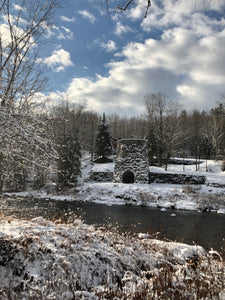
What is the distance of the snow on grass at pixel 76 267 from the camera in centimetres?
243

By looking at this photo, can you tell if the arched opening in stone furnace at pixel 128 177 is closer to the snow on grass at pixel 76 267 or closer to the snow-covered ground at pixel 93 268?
the snow-covered ground at pixel 93 268

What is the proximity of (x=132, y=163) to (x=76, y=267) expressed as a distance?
19.6 metres

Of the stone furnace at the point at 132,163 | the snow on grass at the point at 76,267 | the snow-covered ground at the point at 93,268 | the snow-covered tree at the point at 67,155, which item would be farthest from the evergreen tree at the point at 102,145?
the snow on grass at the point at 76,267

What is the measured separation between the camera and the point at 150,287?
2.56 meters

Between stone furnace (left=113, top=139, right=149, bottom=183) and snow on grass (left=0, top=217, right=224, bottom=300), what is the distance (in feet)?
58.3

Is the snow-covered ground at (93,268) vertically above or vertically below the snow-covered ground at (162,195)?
above

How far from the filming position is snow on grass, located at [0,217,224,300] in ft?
7.97

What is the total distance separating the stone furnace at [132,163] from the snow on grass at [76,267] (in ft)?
58.3

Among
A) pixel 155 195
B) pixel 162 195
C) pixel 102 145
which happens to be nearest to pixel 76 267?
pixel 155 195

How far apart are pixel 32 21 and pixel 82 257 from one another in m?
5.74

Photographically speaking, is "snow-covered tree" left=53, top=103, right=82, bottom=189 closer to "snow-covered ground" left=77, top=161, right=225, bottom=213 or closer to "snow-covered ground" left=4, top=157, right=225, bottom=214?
"snow-covered ground" left=4, top=157, right=225, bottom=214

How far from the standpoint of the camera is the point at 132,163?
22594 mm

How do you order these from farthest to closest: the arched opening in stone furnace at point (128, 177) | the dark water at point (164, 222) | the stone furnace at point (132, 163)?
the arched opening in stone furnace at point (128, 177) → the stone furnace at point (132, 163) → the dark water at point (164, 222)

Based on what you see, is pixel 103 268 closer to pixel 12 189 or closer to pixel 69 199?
pixel 69 199
